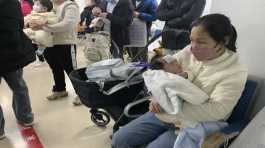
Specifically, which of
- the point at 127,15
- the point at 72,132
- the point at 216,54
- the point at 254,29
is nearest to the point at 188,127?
the point at 216,54

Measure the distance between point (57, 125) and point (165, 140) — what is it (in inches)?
56.8

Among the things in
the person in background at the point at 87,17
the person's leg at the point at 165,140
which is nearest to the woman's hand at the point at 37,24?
the person in background at the point at 87,17

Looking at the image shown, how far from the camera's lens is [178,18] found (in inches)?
106

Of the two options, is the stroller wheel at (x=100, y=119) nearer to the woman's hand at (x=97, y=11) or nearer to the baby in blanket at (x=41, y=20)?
the baby in blanket at (x=41, y=20)

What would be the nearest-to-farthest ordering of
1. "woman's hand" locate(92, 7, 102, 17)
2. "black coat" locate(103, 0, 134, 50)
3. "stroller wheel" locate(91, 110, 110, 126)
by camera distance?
"stroller wheel" locate(91, 110, 110, 126), "black coat" locate(103, 0, 134, 50), "woman's hand" locate(92, 7, 102, 17)

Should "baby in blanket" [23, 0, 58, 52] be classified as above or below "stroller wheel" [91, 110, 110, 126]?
above

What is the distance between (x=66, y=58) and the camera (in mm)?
2916

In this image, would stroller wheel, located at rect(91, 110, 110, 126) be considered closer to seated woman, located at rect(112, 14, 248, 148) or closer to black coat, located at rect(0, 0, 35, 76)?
→ black coat, located at rect(0, 0, 35, 76)

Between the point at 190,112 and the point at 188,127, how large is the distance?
0.08m

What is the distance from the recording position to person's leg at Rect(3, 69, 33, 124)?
2.38 metres

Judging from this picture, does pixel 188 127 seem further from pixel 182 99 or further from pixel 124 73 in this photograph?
pixel 124 73

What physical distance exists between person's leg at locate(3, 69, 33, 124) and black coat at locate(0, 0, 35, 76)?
0.15 m

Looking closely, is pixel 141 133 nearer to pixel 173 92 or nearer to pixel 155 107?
pixel 155 107

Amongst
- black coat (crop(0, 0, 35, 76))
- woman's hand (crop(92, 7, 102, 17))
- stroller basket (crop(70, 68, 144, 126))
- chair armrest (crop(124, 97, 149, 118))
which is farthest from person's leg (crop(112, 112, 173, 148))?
woman's hand (crop(92, 7, 102, 17))
